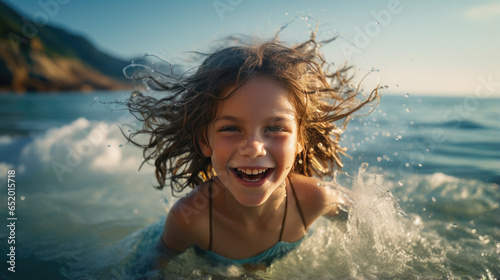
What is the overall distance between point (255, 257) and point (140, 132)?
1250 millimetres

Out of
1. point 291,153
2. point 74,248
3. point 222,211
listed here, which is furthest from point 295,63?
→ point 74,248

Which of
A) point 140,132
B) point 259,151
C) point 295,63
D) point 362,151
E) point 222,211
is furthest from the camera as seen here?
point 362,151

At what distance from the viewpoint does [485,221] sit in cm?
321

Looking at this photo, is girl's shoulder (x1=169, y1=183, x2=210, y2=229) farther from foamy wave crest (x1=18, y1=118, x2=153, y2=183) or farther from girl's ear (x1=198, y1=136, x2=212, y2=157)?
foamy wave crest (x1=18, y1=118, x2=153, y2=183)

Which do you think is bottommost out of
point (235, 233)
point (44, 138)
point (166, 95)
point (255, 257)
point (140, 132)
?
point (255, 257)

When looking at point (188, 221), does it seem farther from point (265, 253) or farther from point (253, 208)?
point (265, 253)

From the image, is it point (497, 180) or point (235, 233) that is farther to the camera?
point (497, 180)

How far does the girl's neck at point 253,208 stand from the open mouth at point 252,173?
1.31ft

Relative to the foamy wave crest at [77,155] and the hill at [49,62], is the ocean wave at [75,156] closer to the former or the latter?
the foamy wave crest at [77,155]

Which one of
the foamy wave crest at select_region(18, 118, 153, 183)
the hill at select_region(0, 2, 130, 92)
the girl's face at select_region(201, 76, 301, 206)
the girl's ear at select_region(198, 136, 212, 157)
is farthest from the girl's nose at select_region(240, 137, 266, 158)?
the hill at select_region(0, 2, 130, 92)

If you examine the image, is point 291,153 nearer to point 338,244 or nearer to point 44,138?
point 338,244

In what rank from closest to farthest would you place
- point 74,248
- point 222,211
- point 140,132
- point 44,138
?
point 222,211 < point 140,132 < point 74,248 < point 44,138

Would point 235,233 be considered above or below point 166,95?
below

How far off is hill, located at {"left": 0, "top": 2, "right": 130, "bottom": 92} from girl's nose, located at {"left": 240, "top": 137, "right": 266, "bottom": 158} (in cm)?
2799
